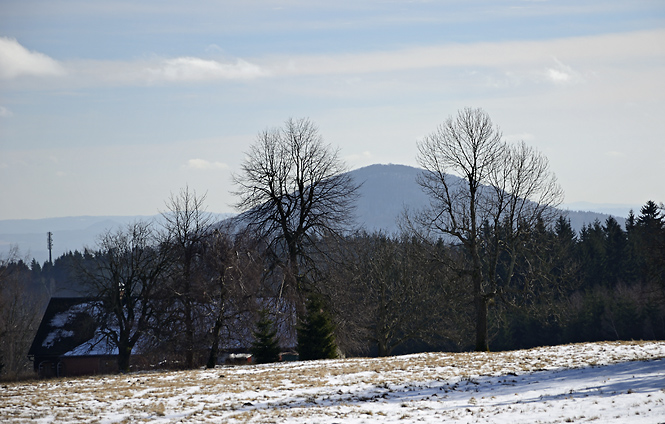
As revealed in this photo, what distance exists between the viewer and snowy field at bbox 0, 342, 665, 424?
514 inches

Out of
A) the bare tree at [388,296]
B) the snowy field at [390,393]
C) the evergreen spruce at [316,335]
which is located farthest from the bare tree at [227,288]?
the bare tree at [388,296]

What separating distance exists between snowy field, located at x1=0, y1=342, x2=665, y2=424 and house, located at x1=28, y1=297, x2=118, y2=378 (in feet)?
92.4

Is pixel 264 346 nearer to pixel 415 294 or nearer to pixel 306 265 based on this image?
pixel 306 265

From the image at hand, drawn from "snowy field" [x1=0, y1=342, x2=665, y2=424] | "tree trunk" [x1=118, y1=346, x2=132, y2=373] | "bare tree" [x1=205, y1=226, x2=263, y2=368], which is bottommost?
"tree trunk" [x1=118, y1=346, x2=132, y2=373]

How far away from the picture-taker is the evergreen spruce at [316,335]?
2962 centimetres

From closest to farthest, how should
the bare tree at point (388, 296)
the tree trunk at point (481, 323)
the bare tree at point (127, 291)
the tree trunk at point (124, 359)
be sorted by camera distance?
the tree trunk at point (481, 323) → the tree trunk at point (124, 359) → the bare tree at point (127, 291) → the bare tree at point (388, 296)

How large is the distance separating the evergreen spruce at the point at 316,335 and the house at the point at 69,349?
22400mm

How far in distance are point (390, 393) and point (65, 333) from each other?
42731 mm

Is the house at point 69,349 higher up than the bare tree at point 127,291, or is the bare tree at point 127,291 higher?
the bare tree at point 127,291

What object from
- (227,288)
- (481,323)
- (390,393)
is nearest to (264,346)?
(227,288)

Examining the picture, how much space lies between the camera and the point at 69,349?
161ft

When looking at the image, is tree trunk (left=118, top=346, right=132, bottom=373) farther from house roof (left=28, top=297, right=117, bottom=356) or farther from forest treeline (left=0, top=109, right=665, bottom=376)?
house roof (left=28, top=297, right=117, bottom=356)

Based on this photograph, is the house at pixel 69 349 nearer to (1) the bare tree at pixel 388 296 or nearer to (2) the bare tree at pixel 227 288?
(1) the bare tree at pixel 388 296

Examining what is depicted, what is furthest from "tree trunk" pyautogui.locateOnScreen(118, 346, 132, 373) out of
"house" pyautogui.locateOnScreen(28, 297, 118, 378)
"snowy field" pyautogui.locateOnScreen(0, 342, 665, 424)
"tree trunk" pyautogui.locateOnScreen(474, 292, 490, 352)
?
"tree trunk" pyautogui.locateOnScreen(474, 292, 490, 352)
